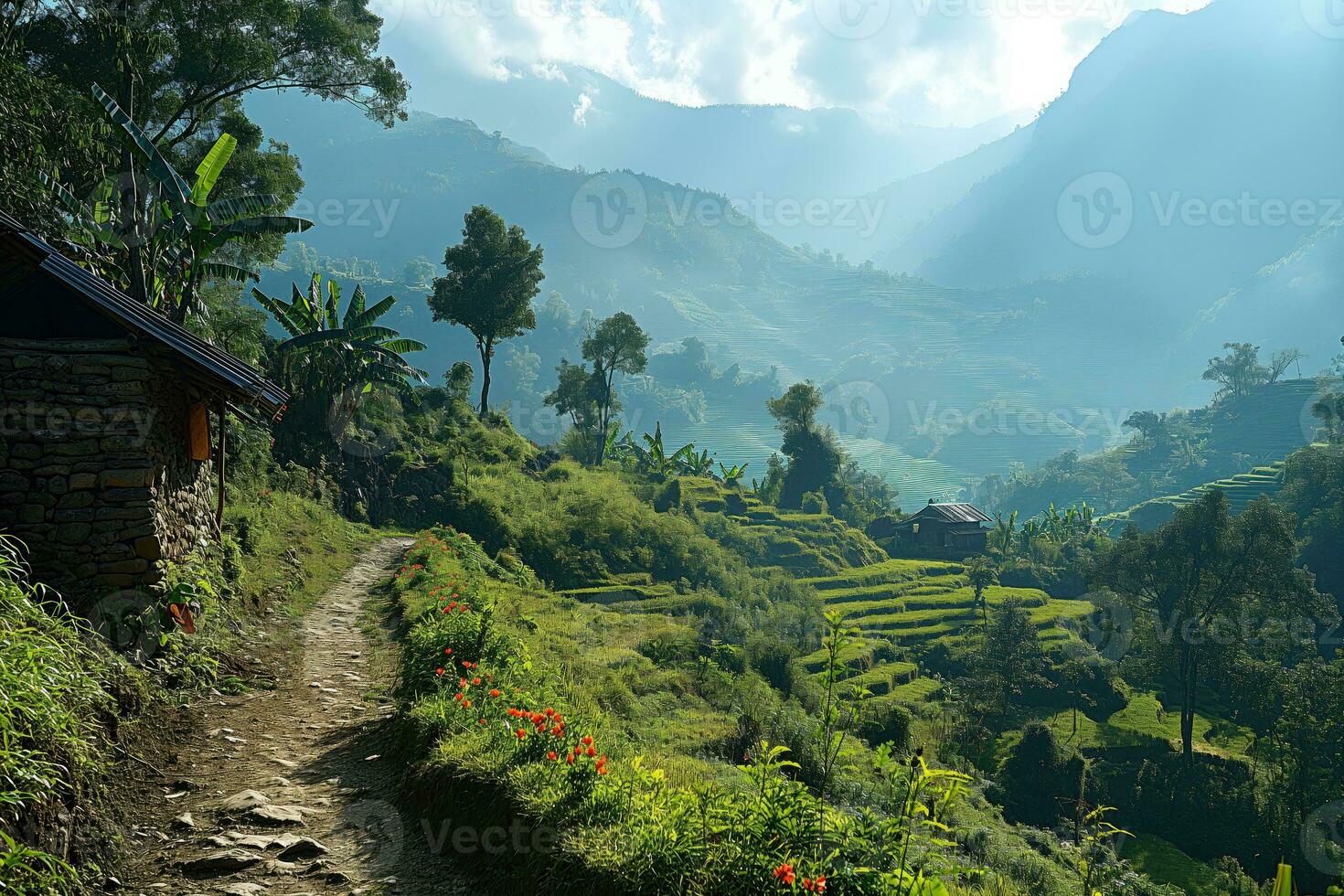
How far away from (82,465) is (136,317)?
1.66 meters

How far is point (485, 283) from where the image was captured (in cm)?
3847

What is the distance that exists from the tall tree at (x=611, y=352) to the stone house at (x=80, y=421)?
151ft

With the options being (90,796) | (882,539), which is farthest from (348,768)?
(882,539)

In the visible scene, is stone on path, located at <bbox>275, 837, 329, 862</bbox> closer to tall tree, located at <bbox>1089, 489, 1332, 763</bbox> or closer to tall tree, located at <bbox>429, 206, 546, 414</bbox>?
tall tree, located at <bbox>429, 206, 546, 414</bbox>

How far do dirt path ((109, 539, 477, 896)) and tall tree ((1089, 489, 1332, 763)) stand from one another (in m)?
36.1

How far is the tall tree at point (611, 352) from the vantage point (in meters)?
54.8

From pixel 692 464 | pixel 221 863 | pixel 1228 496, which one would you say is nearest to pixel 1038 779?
pixel 221 863

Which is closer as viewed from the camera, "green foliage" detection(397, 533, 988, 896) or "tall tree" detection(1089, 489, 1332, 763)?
"green foliage" detection(397, 533, 988, 896)

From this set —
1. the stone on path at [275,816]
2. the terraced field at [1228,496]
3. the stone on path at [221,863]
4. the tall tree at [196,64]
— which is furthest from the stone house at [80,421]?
the terraced field at [1228,496]

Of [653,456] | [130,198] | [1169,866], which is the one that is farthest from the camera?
[653,456]

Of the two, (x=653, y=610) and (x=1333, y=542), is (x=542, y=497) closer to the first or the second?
(x=653, y=610)

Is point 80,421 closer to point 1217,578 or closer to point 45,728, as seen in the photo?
point 45,728

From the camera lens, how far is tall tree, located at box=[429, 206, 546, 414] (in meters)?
38.6

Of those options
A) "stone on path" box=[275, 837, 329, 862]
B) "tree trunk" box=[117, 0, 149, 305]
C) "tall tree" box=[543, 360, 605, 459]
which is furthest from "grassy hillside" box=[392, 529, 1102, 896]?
"tall tree" box=[543, 360, 605, 459]
